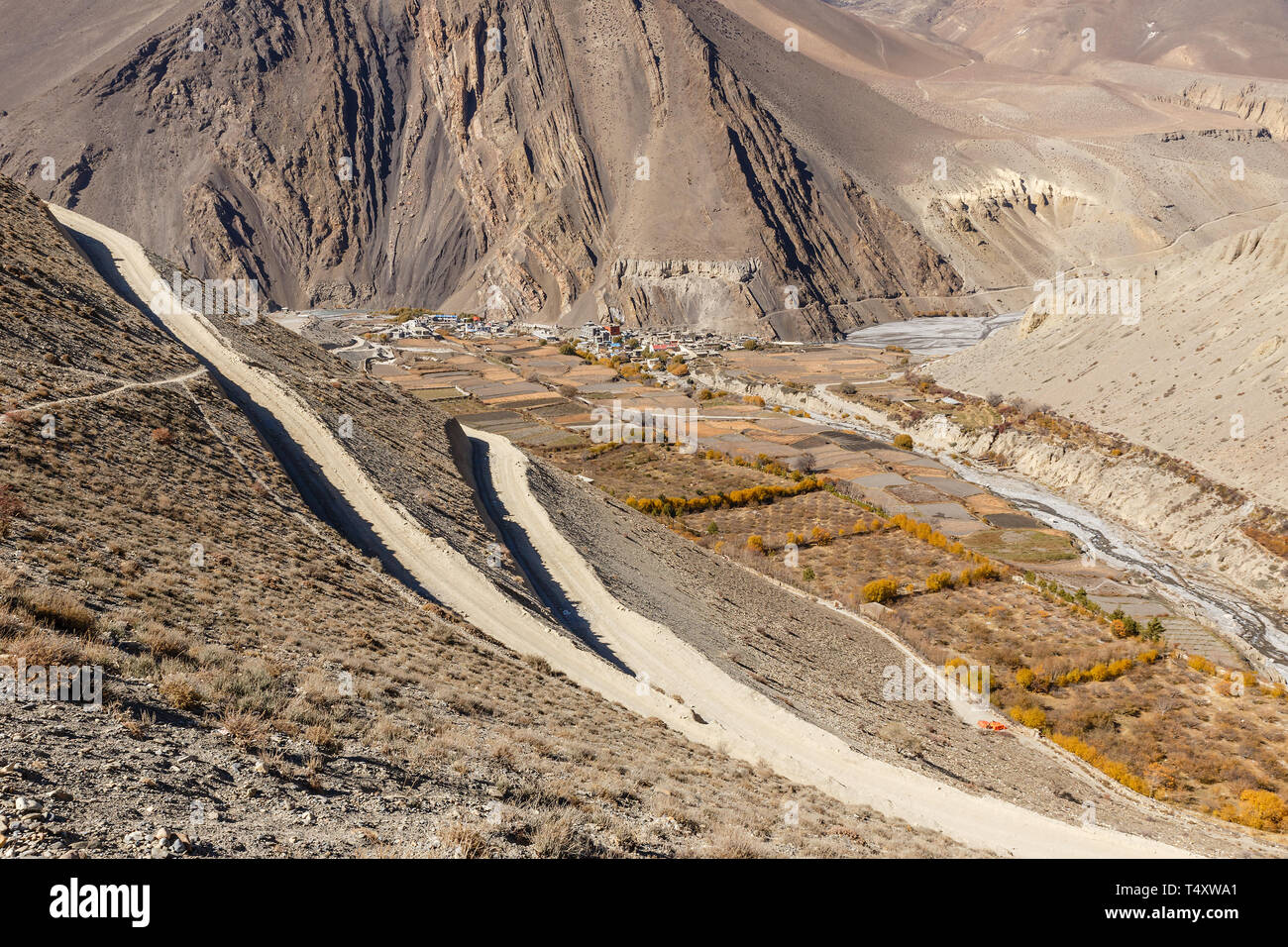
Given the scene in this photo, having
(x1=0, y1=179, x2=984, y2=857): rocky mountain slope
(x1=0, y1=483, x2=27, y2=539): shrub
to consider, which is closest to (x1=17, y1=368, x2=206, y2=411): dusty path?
(x1=0, y1=179, x2=984, y2=857): rocky mountain slope

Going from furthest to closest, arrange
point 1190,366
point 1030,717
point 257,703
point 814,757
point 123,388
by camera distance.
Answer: point 1190,366, point 1030,717, point 123,388, point 814,757, point 257,703

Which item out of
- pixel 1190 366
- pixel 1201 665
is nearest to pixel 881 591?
pixel 1201 665

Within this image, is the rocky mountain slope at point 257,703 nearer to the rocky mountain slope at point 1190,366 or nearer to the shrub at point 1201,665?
the shrub at point 1201,665

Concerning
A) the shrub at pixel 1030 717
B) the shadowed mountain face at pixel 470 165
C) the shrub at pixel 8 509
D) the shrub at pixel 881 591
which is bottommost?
the shrub at pixel 1030 717

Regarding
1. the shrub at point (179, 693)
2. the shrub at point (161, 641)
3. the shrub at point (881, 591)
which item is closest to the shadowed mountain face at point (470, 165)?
the shrub at point (881, 591)

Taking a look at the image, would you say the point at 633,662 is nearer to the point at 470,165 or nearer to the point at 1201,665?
the point at 1201,665

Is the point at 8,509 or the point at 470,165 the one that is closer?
the point at 8,509
